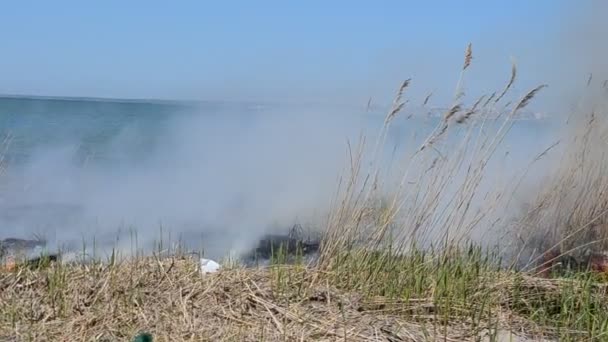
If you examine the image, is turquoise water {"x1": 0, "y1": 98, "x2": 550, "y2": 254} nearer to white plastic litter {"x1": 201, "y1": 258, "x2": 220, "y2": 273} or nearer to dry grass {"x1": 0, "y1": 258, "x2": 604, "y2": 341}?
white plastic litter {"x1": 201, "y1": 258, "x2": 220, "y2": 273}

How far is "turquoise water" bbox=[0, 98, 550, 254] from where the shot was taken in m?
9.38

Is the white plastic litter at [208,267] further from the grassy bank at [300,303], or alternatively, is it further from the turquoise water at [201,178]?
the turquoise water at [201,178]

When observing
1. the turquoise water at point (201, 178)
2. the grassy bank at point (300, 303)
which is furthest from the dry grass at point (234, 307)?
the turquoise water at point (201, 178)

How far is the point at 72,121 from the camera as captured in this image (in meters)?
39.9

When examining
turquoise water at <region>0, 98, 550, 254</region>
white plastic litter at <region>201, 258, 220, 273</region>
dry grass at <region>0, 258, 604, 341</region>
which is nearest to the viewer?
dry grass at <region>0, 258, 604, 341</region>

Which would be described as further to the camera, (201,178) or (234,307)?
(201,178)

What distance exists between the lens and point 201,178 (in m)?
15.8

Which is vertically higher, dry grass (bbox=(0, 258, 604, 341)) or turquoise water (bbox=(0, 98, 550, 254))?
dry grass (bbox=(0, 258, 604, 341))

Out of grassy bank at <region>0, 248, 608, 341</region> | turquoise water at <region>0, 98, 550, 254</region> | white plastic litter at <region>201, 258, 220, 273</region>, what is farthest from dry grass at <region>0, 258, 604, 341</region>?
turquoise water at <region>0, 98, 550, 254</region>

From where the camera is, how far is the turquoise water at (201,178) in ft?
30.8

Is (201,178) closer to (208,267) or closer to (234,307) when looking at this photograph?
(208,267)

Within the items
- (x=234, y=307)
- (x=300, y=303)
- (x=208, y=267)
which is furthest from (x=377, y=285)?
(x=208, y=267)

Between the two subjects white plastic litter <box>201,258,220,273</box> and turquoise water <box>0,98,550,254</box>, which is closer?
white plastic litter <box>201,258,220,273</box>

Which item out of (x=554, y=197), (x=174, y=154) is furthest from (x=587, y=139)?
(x=174, y=154)
